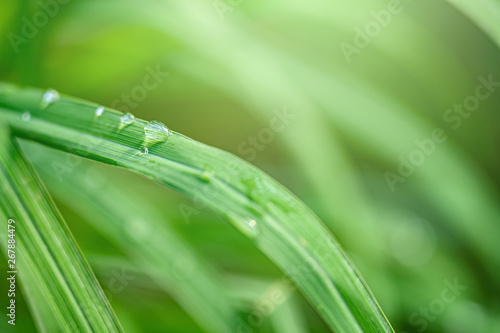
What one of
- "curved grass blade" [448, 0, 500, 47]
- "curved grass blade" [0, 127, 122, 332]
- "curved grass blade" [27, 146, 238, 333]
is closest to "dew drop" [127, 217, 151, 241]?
"curved grass blade" [27, 146, 238, 333]

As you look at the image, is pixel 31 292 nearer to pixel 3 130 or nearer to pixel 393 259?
pixel 3 130

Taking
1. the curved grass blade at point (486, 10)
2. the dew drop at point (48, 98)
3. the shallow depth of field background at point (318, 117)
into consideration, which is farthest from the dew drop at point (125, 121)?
the curved grass blade at point (486, 10)

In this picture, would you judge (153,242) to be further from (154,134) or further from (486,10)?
(486,10)

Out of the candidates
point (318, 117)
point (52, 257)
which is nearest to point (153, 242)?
point (52, 257)

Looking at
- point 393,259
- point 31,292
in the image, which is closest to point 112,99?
point 31,292

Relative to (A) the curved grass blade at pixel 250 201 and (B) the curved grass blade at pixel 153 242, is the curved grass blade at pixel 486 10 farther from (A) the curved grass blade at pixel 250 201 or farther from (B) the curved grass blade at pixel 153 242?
(B) the curved grass blade at pixel 153 242
